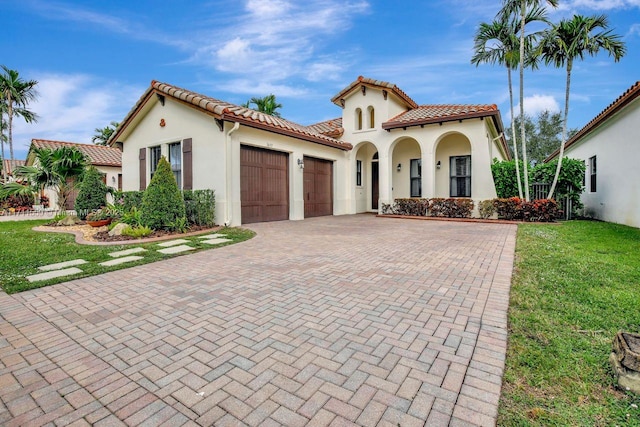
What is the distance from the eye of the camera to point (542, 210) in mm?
11195

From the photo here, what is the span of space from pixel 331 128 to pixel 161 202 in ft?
33.3

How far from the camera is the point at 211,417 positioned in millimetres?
1776

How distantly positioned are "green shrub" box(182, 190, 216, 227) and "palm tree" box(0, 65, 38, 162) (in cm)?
2317

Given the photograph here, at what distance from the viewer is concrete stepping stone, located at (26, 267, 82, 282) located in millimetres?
4587

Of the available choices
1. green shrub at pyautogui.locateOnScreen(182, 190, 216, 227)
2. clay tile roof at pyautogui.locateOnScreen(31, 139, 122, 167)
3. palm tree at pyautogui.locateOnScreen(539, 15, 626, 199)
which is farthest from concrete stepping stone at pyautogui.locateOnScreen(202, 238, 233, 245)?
clay tile roof at pyautogui.locateOnScreen(31, 139, 122, 167)

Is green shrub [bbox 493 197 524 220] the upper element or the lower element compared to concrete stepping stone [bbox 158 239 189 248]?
upper

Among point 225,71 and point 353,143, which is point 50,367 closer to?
point 353,143

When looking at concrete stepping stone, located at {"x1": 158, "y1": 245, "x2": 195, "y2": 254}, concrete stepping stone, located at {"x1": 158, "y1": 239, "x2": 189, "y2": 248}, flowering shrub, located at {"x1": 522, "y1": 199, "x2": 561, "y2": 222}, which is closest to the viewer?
concrete stepping stone, located at {"x1": 158, "y1": 245, "x2": 195, "y2": 254}

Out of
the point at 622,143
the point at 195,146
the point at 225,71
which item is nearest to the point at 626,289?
the point at 622,143

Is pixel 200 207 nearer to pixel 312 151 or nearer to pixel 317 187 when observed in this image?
pixel 312 151

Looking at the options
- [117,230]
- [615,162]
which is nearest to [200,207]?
[117,230]

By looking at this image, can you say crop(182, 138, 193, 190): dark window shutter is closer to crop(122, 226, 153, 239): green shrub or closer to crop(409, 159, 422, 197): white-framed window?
crop(122, 226, 153, 239): green shrub

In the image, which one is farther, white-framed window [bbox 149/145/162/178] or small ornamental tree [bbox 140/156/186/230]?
white-framed window [bbox 149/145/162/178]

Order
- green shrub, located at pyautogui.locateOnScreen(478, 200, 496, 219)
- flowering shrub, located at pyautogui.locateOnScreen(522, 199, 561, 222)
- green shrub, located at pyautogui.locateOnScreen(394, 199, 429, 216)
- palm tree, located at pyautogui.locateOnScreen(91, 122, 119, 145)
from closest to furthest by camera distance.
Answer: flowering shrub, located at pyautogui.locateOnScreen(522, 199, 561, 222), green shrub, located at pyautogui.locateOnScreen(478, 200, 496, 219), green shrub, located at pyautogui.locateOnScreen(394, 199, 429, 216), palm tree, located at pyautogui.locateOnScreen(91, 122, 119, 145)
